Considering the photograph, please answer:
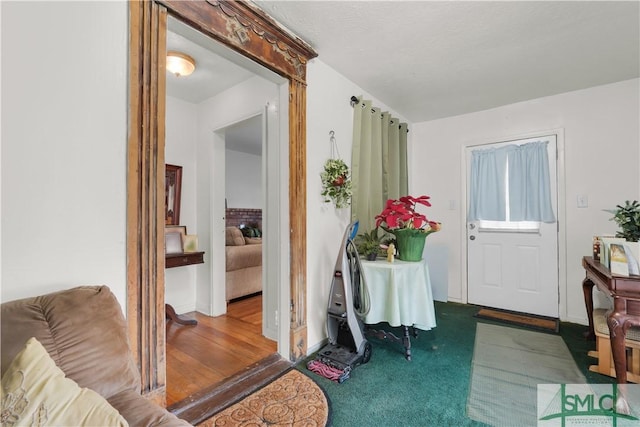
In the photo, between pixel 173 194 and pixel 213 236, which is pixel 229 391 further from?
pixel 173 194

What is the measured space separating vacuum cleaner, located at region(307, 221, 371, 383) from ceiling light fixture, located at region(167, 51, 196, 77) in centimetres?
192

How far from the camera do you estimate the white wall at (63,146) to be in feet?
3.35

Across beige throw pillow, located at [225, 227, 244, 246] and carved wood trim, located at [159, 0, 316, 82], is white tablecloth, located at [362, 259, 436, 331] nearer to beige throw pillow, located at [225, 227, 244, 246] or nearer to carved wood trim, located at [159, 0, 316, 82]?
carved wood trim, located at [159, 0, 316, 82]

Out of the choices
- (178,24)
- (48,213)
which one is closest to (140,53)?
(178,24)

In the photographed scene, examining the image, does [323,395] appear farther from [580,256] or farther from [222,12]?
[580,256]

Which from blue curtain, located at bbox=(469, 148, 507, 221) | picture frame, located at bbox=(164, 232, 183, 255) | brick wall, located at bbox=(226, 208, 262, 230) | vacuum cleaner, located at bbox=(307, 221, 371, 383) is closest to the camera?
vacuum cleaner, located at bbox=(307, 221, 371, 383)

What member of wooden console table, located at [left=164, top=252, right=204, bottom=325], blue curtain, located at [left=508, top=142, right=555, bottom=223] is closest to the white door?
blue curtain, located at [left=508, top=142, right=555, bottom=223]

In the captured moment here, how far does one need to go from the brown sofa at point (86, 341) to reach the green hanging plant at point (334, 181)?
1.67m

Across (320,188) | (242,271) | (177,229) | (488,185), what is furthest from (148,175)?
(488,185)

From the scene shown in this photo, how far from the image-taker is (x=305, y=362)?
2160 millimetres

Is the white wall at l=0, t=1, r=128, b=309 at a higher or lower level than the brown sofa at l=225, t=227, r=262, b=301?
higher

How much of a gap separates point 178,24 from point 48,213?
1.13 meters

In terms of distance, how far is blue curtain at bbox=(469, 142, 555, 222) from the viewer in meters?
3.17
